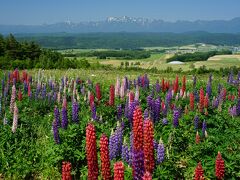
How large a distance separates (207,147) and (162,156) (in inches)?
59.7

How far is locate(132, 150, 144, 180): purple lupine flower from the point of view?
506 cm

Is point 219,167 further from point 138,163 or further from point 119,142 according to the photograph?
point 138,163

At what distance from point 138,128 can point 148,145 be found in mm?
355

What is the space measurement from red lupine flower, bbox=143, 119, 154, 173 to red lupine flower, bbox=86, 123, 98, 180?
2.07 feet

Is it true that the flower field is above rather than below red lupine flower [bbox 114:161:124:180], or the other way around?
below

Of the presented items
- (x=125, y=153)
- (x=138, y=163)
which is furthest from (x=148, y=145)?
(x=125, y=153)

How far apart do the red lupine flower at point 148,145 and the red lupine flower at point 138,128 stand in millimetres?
105

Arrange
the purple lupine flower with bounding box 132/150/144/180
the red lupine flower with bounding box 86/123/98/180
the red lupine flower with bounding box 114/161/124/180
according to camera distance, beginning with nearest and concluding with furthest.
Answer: the red lupine flower with bounding box 114/161/124/180, the red lupine flower with bounding box 86/123/98/180, the purple lupine flower with bounding box 132/150/144/180

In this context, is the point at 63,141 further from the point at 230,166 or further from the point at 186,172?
the point at 230,166

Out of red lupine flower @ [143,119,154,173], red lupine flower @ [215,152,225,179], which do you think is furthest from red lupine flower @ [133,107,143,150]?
red lupine flower @ [215,152,225,179]

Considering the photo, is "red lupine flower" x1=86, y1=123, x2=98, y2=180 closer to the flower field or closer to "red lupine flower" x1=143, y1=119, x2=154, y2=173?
the flower field

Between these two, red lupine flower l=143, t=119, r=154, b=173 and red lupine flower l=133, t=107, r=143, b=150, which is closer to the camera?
red lupine flower l=133, t=107, r=143, b=150

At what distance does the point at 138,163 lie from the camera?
5117 mm

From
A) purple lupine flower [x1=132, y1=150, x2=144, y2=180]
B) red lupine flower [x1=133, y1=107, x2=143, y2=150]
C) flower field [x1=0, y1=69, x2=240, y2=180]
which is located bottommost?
flower field [x1=0, y1=69, x2=240, y2=180]
